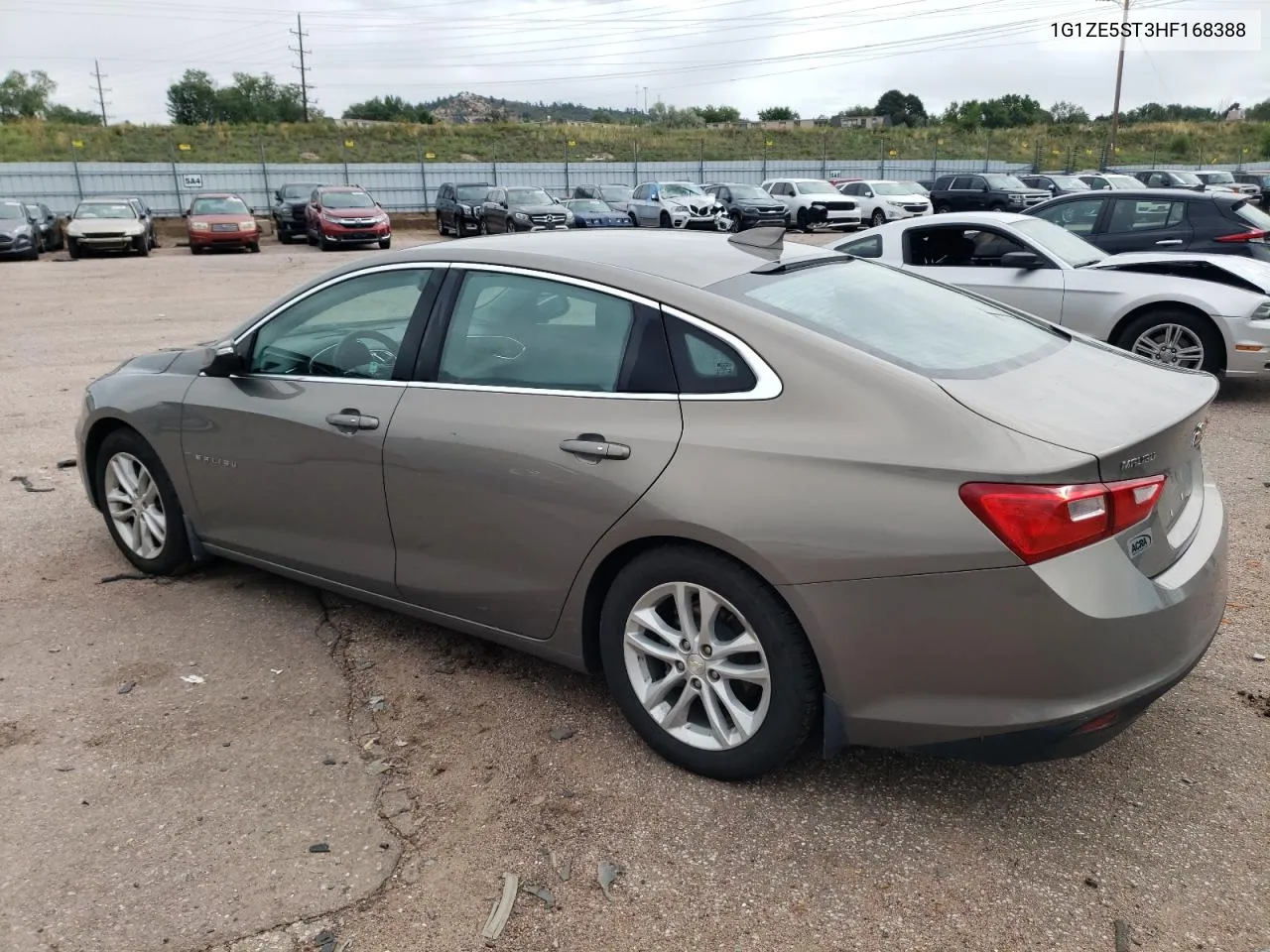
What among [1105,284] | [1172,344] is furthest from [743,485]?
[1172,344]

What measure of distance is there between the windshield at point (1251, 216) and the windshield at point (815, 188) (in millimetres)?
21528

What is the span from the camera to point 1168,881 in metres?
2.67

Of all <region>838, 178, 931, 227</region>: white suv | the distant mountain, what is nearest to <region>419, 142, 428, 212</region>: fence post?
<region>838, 178, 931, 227</region>: white suv

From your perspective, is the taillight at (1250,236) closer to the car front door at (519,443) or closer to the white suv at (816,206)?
the car front door at (519,443)

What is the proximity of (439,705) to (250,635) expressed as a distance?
3.57ft

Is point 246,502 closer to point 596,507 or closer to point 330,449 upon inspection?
point 330,449

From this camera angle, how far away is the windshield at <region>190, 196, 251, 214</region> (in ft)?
91.6

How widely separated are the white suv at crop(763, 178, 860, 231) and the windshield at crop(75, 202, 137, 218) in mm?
17979

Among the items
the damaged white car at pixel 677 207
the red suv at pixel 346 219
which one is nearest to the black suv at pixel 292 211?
the red suv at pixel 346 219

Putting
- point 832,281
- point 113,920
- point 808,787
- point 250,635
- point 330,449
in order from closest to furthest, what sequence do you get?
point 113,920
point 808,787
point 832,281
point 330,449
point 250,635

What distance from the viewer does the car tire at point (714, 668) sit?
287cm

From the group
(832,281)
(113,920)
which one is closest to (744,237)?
(832,281)

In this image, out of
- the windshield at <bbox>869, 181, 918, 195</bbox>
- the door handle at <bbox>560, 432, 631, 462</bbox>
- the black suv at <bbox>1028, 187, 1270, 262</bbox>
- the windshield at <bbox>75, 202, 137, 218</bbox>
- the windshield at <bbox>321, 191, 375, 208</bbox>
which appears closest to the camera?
the door handle at <bbox>560, 432, 631, 462</bbox>

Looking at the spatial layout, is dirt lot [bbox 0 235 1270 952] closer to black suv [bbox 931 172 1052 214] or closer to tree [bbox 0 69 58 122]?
black suv [bbox 931 172 1052 214]
